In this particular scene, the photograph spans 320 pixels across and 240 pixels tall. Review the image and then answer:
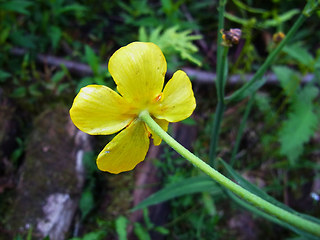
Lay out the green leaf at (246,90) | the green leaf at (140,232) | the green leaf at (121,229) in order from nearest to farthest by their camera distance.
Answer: the green leaf at (246,90)
the green leaf at (121,229)
the green leaf at (140,232)

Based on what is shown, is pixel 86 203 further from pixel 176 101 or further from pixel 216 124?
pixel 176 101

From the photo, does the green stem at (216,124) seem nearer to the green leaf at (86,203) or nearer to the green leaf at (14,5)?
the green leaf at (86,203)

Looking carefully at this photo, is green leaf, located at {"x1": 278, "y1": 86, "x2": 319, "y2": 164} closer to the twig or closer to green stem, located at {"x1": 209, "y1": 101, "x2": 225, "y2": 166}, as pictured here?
the twig

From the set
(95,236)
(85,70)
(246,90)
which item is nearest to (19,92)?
(85,70)

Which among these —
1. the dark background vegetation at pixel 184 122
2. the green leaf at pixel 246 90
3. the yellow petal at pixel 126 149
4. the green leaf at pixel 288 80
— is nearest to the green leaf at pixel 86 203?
the dark background vegetation at pixel 184 122

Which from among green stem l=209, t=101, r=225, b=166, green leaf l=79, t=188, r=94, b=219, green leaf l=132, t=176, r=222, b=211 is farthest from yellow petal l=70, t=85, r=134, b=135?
green leaf l=79, t=188, r=94, b=219

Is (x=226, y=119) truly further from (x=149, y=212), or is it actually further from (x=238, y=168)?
(x=149, y=212)
